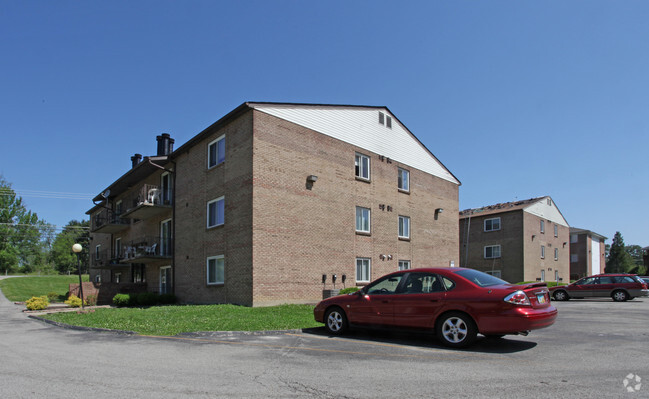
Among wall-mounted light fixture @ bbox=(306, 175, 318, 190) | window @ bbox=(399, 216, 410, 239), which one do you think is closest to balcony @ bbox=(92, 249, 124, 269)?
wall-mounted light fixture @ bbox=(306, 175, 318, 190)

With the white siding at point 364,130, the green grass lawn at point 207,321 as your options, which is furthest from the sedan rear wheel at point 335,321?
the white siding at point 364,130

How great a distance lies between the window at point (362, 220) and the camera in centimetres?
2205

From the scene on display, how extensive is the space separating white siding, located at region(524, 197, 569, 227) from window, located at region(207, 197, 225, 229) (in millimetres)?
29505

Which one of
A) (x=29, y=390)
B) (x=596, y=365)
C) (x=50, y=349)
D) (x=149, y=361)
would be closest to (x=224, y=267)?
(x=50, y=349)

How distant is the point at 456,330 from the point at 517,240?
34.4 m

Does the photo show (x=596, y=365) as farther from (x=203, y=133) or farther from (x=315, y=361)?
(x=203, y=133)

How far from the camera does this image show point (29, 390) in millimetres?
5664

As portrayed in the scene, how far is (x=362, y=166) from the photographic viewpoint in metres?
23.0

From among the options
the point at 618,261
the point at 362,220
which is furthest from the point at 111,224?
the point at 618,261

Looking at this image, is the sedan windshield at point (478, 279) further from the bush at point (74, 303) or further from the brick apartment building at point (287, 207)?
the bush at point (74, 303)

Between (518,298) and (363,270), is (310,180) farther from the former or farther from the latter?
(518,298)

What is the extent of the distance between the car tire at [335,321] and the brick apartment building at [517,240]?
1233 inches

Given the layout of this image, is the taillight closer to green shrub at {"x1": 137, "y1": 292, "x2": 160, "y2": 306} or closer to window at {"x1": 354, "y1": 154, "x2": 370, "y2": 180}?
window at {"x1": 354, "y1": 154, "x2": 370, "y2": 180}

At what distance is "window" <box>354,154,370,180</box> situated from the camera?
22.7 m
